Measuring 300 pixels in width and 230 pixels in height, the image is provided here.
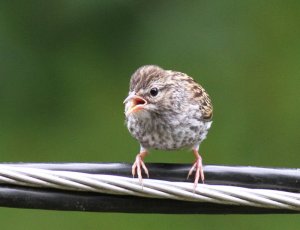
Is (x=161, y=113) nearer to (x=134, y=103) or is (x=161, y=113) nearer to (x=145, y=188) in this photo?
(x=134, y=103)

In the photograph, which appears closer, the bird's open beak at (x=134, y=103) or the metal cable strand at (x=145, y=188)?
the metal cable strand at (x=145, y=188)

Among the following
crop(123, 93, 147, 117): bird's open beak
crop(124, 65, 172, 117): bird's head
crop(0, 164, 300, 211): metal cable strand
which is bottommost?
crop(0, 164, 300, 211): metal cable strand

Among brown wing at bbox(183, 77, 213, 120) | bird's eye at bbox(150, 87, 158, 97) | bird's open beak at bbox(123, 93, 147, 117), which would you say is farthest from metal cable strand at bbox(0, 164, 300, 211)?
brown wing at bbox(183, 77, 213, 120)

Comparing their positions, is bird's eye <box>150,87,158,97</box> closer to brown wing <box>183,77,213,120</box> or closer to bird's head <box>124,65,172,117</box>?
bird's head <box>124,65,172,117</box>

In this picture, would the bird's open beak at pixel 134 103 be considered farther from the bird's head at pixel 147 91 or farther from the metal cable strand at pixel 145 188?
the metal cable strand at pixel 145 188

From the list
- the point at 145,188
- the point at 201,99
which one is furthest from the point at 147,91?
the point at 145,188

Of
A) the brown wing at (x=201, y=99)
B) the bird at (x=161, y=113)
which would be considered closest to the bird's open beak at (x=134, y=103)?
the bird at (x=161, y=113)

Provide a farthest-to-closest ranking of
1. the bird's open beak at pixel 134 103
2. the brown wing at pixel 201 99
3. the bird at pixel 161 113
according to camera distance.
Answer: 1. the brown wing at pixel 201 99
2. the bird at pixel 161 113
3. the bird's open beak at pixel 134 103

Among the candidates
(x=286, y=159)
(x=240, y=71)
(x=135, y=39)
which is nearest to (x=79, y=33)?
(x=135, y=39)
